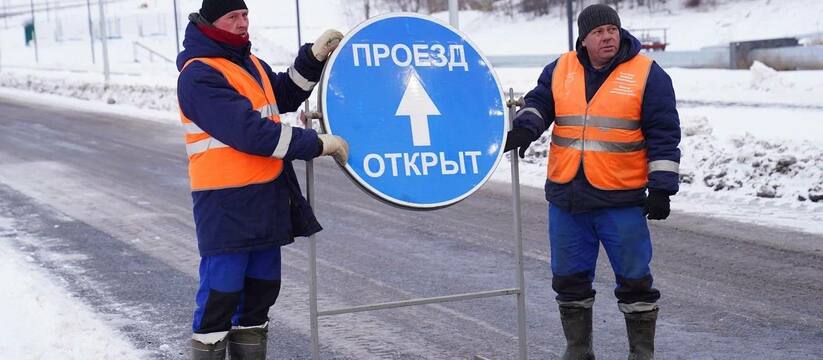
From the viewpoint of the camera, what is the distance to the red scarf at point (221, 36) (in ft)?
15.4

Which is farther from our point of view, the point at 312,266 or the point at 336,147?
the point at 312,266

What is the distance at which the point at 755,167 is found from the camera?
11.8 metres

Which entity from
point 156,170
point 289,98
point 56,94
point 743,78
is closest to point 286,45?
point 56,94

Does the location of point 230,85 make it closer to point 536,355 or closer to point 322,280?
point 536,355

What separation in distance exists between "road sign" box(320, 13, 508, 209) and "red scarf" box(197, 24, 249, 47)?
0.40m

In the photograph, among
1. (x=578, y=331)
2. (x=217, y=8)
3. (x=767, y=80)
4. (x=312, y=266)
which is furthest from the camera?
(x=767, y=80)

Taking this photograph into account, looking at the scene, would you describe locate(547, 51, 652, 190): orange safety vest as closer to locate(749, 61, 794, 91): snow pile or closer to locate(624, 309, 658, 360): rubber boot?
locate(624, 309, 658, 360): rubber boot

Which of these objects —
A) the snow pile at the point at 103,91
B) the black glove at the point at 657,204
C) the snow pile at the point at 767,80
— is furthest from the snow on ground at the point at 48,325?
the snow pile at the point at 103,91

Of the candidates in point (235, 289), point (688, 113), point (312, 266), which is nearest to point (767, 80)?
point (688, 113)

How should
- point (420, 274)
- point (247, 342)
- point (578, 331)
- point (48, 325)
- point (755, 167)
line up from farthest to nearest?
point (755, 167), point (420, 274), point (48, 325), point (578, 331), point (247, 342)

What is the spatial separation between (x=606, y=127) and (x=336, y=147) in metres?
1.42

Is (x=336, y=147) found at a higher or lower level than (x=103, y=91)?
higher

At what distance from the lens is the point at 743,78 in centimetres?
2731

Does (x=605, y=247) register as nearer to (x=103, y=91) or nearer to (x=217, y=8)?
(x=217, y=8)
